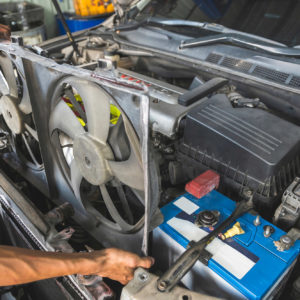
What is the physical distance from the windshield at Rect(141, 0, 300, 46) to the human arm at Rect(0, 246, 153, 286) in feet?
4.37

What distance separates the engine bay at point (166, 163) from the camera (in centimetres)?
80

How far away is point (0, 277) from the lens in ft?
2.27

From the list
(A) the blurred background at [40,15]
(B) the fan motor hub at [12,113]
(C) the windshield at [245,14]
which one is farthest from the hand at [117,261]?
(A) the blurred background at [40,15]

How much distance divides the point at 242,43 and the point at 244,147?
0.73m

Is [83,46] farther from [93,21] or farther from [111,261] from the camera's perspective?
[93,21]

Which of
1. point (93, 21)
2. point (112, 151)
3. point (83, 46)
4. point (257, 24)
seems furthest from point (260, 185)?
point (93, 21)

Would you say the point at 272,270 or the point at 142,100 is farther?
the point at 272,270

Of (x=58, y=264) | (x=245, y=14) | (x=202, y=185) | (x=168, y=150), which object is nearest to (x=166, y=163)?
(x=168, y=150)

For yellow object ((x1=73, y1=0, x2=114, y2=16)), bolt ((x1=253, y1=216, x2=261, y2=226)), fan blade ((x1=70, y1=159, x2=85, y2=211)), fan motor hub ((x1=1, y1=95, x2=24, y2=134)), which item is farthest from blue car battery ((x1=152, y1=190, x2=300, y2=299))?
yellow object ((x1=73, y1=0, x2=114, y2=16))

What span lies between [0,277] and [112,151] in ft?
1.47

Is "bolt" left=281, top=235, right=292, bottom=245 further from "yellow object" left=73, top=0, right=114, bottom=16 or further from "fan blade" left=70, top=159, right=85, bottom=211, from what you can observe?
"yellow object" left=73, top=0, right=114, bottom=16

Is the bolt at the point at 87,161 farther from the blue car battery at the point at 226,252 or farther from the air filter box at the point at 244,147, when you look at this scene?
the air filter box at the point at 244,147

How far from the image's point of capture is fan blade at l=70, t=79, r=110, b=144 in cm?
85

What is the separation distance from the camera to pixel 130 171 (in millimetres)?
881
